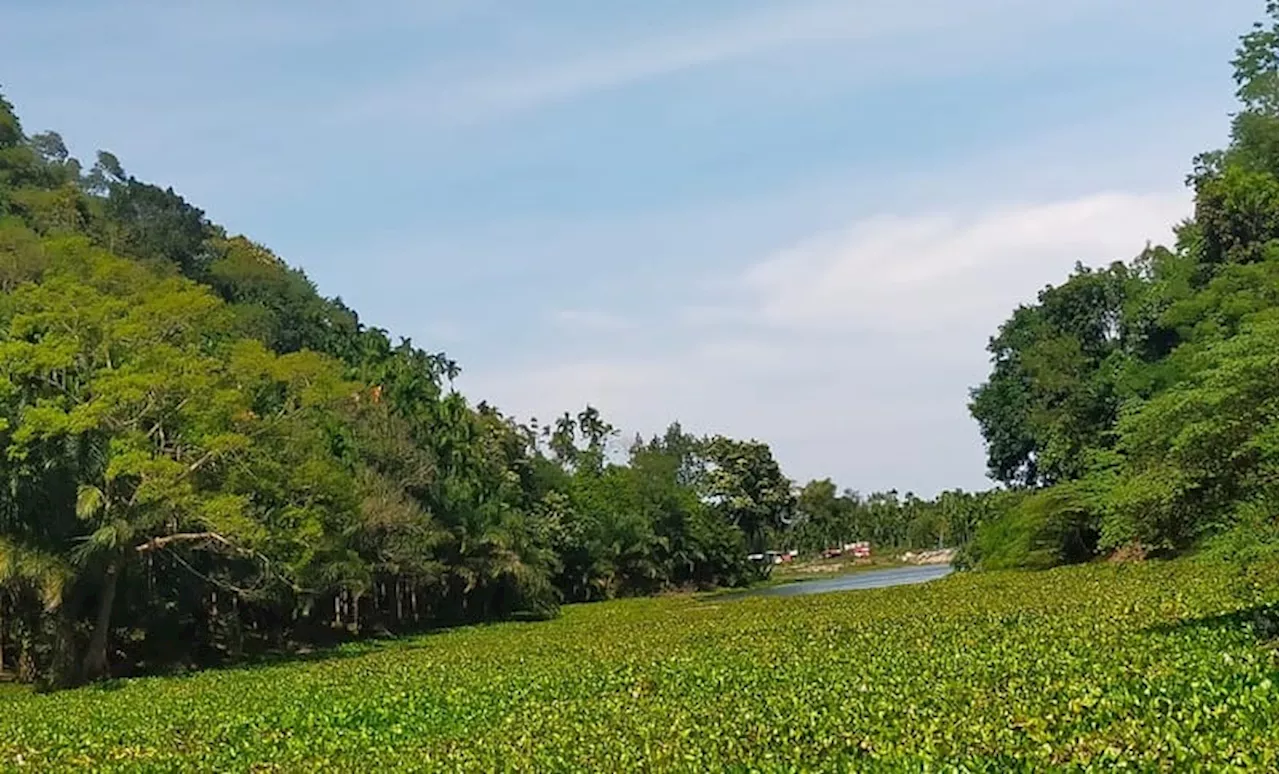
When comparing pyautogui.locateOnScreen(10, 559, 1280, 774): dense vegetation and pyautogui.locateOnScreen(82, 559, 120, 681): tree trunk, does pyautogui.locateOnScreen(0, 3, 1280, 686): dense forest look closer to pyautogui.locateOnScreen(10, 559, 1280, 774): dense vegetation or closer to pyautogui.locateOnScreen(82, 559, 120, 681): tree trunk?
pyautogui.locateOnScreen(82, 559, 120, 681): tree trunk

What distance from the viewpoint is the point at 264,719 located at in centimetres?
2005

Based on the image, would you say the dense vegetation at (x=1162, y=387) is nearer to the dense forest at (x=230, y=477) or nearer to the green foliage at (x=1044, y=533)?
the green foliage at (x=1044, y=533)

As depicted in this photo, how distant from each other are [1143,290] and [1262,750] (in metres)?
55.6

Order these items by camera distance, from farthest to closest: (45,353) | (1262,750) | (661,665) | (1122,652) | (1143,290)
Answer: (1143,290), (45,353), (661,665), (1122,652), (1262,750)

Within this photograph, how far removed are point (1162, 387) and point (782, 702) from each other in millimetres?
43043

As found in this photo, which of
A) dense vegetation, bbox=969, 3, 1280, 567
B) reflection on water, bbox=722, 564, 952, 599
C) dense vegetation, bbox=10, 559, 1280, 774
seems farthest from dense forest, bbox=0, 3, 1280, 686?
reflection on water, bbox=722, 564, 952, 599

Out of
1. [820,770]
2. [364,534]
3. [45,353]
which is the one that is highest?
[45,353]

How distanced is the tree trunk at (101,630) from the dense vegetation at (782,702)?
304 cm

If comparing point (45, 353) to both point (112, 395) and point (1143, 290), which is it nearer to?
point (112, 395)

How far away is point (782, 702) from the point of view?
51.2 ft

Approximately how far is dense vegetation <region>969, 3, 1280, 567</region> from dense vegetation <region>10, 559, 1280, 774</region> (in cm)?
201

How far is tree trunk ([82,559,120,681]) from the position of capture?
113ft

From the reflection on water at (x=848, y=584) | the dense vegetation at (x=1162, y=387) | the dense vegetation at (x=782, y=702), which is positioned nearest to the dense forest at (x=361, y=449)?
the dense vegetation at (x=1162, y=387)

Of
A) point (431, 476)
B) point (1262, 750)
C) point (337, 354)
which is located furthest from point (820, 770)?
point (337, 354)
